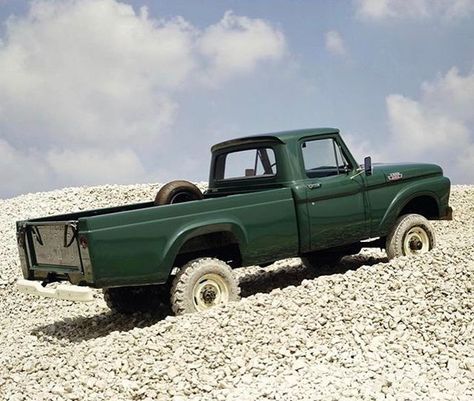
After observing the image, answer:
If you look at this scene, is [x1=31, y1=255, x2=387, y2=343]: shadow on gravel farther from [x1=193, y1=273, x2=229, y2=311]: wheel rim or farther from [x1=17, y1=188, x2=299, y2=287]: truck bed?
[x1=193, y1=273, x2=229, y2=311]: wheel rim

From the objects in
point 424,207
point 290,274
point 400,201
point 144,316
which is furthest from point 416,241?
point 144,316

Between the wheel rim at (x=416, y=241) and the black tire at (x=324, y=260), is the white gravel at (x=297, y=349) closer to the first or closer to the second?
the wheel rim at (x=416, y=241)

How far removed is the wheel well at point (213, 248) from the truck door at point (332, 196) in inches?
41.4

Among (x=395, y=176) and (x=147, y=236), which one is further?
(x=395, y=176)

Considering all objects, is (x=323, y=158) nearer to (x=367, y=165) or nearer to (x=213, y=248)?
(x=367, y=165)

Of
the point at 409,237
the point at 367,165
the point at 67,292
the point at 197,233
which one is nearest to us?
the point at 67,292

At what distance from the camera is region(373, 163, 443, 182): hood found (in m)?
10.8

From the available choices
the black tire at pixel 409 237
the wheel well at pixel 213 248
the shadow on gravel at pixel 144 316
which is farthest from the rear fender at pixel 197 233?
the black tire at pixel 409 237

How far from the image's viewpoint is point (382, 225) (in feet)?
35.1

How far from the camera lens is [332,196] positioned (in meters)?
10.0

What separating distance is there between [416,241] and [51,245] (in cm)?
523

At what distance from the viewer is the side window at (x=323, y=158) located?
10.0 meters

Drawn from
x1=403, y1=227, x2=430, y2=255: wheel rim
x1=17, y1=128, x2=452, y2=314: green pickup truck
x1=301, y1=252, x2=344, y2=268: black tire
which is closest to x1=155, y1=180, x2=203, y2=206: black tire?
x1=17, y1=128, x2=452, y2=314: green pickup truck

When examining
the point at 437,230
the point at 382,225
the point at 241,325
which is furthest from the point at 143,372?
the point at 437,230
